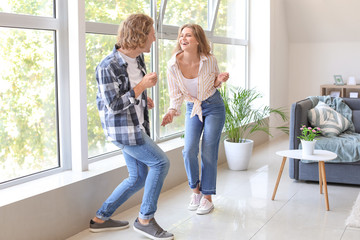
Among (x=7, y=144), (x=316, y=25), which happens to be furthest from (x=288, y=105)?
(x=7, y=144)

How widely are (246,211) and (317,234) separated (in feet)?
2.15

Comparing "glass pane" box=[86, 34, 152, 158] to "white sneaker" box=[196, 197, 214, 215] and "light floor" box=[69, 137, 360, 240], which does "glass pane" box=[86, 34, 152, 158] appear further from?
"white sneaker" box=[196, 197, 214, 215]

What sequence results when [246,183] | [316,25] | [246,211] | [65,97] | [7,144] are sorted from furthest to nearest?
[316,25] → [246,183] → [246,211] → [65,97] → [7,144]

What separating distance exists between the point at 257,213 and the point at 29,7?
2.20 m

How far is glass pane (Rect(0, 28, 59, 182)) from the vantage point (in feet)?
10.5

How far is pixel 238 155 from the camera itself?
17.3 ft

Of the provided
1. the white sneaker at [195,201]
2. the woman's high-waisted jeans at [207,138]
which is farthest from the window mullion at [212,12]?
the white sneaker at [195,201]

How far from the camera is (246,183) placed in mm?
4766

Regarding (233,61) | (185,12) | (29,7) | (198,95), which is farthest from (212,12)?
(29,7)

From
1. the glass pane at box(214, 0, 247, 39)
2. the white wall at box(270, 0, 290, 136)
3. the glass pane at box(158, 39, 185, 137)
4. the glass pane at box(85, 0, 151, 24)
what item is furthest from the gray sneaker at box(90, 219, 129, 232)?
the white wall at box(270, 0, 290, 136)

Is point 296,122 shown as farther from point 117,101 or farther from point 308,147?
point 117,101

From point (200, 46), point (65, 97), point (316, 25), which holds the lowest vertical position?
point (65, 97)

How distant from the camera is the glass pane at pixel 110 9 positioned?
3.96 meters

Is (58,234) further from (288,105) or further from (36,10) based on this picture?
(288,105)
